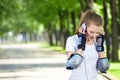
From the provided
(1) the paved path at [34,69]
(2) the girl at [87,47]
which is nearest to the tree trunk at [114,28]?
(1) the paved path at [34,69]

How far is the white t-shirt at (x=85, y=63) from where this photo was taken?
6375 mm

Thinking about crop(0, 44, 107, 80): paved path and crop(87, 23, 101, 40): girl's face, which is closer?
crop(87, 23, 101, 40): girl's face

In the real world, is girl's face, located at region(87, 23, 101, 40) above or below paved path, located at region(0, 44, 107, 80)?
above

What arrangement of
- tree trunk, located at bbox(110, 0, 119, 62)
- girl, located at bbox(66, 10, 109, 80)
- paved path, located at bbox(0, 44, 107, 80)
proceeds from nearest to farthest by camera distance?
girl, located at bbox(66, 10, 109, 80)
paved path, located at bbox(0, 44, 107, 80)
tree trunk, located at bbox(110, 0, 119, 62)

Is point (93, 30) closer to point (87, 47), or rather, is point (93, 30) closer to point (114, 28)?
point (87, 47)

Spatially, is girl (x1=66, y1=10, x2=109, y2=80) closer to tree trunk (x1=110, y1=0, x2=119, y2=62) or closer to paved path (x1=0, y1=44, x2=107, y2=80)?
paved path (x1=0, y1=44, x2=107, y2=80)

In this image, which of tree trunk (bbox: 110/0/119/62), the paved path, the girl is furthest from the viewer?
tree trunk (bbox: 110/0/119/62)

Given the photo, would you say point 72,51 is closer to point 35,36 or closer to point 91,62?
point 91,62

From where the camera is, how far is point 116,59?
32.6 m

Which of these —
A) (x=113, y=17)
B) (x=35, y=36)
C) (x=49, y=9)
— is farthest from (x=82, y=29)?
(x=35, y=36)

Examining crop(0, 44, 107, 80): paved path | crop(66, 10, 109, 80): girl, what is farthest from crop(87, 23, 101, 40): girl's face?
→ crop(0, 44, 107, 80): paved path

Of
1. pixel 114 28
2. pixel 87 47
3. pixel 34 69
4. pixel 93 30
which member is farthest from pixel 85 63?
pixel 114 28

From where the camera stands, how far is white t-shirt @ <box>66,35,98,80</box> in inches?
251

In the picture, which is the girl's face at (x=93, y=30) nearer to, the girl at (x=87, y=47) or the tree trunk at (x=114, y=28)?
the girl at (x=87, y=47)
